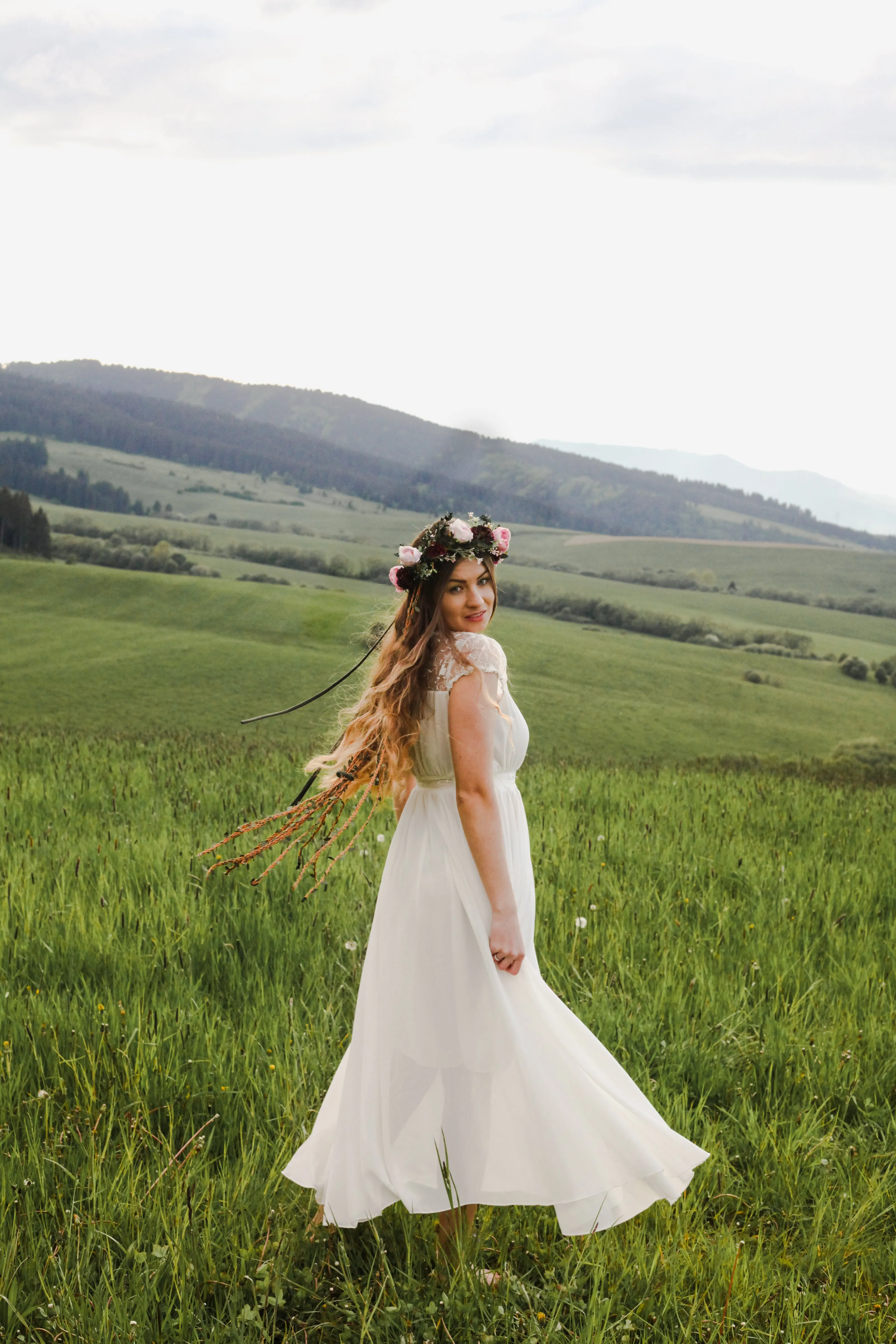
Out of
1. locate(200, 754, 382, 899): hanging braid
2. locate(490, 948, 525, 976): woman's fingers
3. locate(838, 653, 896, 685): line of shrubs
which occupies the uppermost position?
locate(838, 653, 896, 685): line of shrubs

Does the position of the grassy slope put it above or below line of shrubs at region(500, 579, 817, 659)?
below

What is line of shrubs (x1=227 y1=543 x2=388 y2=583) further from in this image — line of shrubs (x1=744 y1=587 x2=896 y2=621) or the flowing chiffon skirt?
the flowing chiffon skirt

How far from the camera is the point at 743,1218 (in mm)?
2643

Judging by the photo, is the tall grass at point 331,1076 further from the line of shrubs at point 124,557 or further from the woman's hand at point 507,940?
the line of shrubs at point 124,557

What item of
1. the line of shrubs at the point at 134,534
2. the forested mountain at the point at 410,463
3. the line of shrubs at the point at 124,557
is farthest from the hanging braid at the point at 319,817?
the forested mountain at the point at 410,463

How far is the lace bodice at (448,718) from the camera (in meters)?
2.28

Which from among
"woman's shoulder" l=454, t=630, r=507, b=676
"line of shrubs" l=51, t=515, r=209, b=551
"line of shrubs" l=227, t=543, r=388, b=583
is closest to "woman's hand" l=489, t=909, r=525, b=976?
"woman's shoulder" l=454, t=630, r=507, b=676

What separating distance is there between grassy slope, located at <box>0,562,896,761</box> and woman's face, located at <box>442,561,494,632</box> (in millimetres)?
7608

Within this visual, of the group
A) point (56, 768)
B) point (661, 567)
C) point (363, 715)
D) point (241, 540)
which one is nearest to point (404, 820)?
point (363, 715)

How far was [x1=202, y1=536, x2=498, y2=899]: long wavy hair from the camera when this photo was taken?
234cm

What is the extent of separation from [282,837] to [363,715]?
519mm

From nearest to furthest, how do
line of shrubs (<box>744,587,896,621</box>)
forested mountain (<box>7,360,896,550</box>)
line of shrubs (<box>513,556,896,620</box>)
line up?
line of shrubs (<box>744,587,896,621</box>) < line of shrubs (<box>513,556,896,620</box>) < forested mountain (<box>7,360,896,550</box>)

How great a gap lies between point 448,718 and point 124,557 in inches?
513

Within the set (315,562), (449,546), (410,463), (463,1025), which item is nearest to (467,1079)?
(463,1025)
